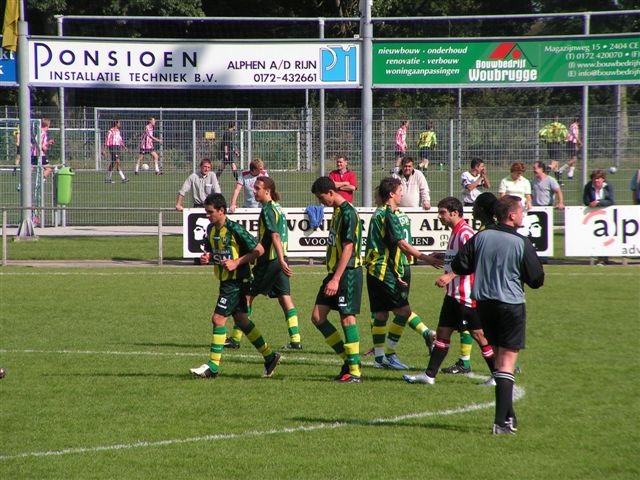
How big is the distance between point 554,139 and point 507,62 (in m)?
2.03

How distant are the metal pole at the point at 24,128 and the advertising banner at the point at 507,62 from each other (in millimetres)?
7538

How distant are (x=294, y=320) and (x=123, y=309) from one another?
3865mm

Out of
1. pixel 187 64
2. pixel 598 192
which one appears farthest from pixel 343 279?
pixel 187 64

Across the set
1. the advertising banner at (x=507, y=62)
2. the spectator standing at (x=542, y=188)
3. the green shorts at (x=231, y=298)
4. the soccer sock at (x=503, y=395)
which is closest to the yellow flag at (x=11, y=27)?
the advertising banner at (x=507, y=62)

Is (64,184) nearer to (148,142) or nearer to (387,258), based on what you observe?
(148,142)

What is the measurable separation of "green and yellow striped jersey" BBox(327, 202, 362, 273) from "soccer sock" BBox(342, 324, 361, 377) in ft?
1.97

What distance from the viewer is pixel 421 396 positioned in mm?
9211

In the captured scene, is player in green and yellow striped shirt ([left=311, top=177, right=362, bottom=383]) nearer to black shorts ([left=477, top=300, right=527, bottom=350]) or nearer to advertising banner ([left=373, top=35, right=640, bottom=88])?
black shorts ([left=477, top=300, right=527, bottom=350])

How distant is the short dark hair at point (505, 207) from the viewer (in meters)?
7.75

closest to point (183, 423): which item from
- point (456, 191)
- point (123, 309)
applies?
point (123, 309)

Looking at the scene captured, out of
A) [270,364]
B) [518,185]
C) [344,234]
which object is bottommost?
[270,364]

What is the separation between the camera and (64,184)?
78.7 ft

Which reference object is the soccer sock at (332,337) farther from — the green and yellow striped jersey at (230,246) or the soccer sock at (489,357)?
the soccer sock at (489,357)

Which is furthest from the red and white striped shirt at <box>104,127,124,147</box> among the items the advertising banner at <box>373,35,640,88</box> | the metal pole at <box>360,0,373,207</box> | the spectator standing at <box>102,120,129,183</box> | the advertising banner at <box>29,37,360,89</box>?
the advertising banner at <box>373,35,640,88</box>
